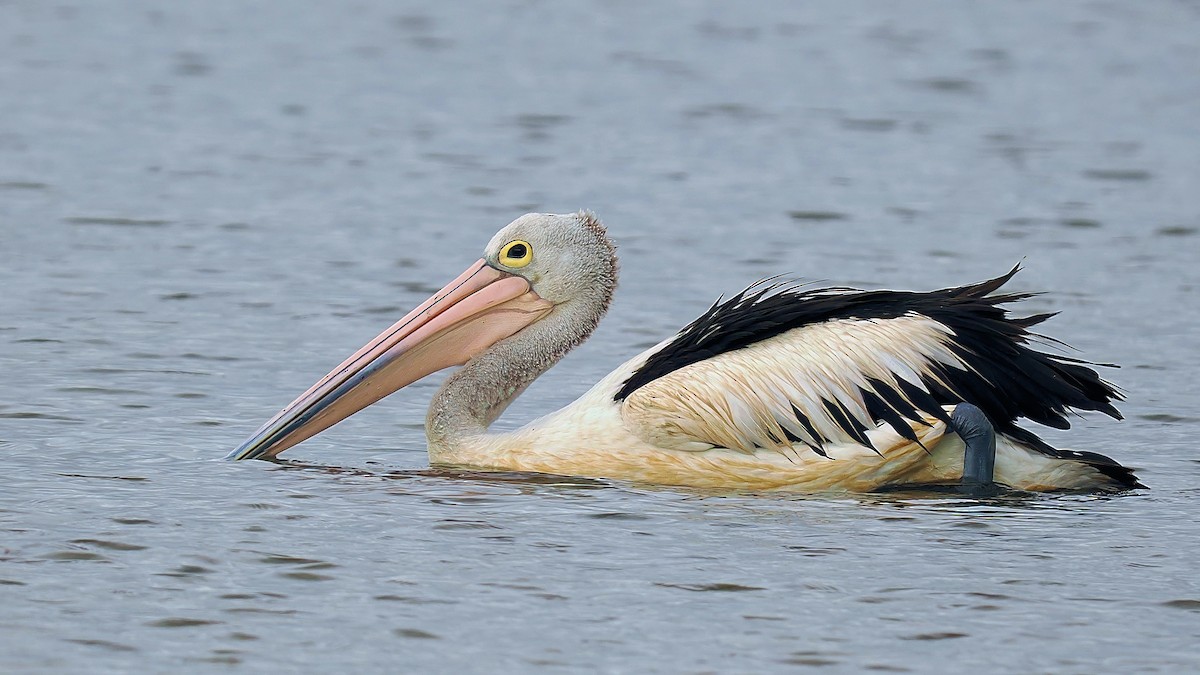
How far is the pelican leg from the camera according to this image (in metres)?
7.02

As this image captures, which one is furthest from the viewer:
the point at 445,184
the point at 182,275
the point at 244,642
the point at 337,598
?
the point at 445,184

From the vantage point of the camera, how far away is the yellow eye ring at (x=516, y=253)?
805cm

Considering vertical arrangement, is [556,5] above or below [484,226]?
above

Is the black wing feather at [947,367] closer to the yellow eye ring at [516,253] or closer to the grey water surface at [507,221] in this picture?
the grey water surface at [507,221]

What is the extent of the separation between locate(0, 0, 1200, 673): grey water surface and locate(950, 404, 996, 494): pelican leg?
126 millimetres

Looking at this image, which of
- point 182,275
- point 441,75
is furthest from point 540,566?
point 441,75

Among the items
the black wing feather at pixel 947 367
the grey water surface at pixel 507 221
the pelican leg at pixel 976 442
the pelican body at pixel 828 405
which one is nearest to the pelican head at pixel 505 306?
the grey water surface at pixel 507 221

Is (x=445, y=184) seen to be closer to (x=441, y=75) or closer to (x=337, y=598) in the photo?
(x=441, y=75)

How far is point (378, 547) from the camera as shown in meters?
6.41

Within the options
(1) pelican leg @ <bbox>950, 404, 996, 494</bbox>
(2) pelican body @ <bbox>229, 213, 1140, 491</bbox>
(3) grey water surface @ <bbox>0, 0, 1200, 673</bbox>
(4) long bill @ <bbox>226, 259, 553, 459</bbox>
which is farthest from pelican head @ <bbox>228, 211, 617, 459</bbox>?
(1) pelican leg @ <bbox>950, 404, 996, 494</bbox>

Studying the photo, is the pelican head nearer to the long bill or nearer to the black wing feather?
the long bill

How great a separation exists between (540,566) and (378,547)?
520 millimetres

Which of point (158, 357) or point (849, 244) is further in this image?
point (849, 244)

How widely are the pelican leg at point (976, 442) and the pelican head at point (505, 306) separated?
5.44 ft
